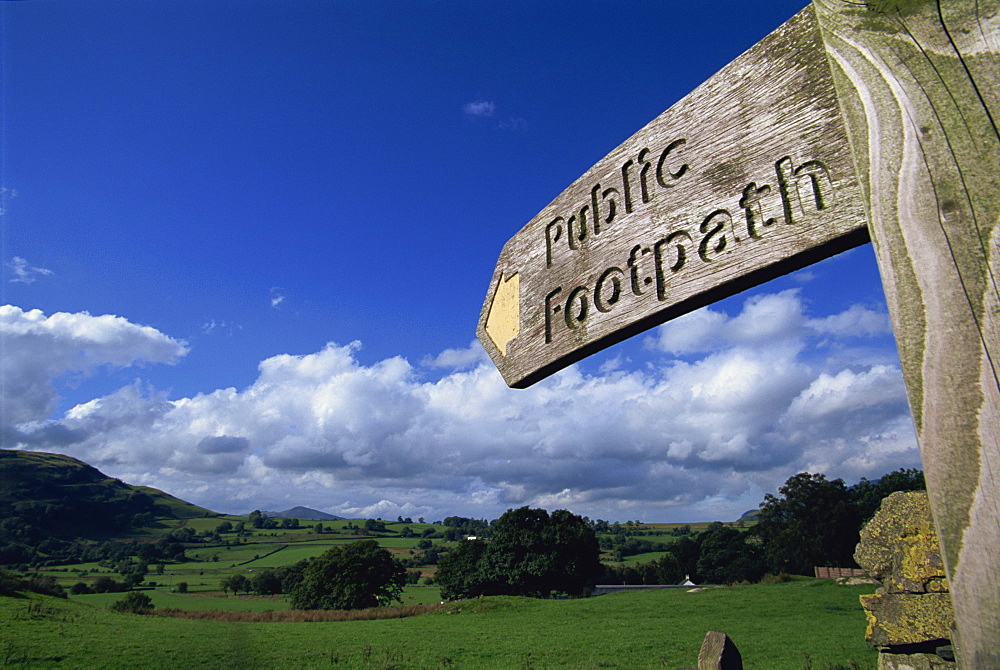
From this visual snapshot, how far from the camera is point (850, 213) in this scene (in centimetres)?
89

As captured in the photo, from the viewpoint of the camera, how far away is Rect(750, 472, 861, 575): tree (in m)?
39.9

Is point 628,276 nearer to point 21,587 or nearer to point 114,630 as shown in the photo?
point 114,630

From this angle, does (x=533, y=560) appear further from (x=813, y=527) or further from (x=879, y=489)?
(x=879, y=489)

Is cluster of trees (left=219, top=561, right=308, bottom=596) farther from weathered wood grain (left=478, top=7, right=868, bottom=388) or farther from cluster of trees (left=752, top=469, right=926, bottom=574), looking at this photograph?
weathered wood grain (left=478, top=7, right=868, bottom=388)

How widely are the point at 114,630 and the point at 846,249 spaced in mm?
30531

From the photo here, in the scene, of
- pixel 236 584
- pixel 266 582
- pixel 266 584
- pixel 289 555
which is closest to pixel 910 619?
pixel 266 584

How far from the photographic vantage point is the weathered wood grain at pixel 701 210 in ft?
3.18

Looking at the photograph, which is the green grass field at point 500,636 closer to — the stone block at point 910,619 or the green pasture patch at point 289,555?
the stone block at point 910,619

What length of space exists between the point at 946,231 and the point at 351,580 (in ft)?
167

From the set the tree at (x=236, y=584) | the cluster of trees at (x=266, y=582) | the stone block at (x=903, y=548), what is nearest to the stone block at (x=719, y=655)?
the stone block at (x=903, y=548)

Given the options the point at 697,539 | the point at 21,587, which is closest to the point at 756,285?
the point at 21,587

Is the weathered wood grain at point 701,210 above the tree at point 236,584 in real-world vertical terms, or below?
above

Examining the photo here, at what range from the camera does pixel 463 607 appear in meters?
30.9

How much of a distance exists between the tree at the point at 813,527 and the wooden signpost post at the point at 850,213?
47.9 meters
